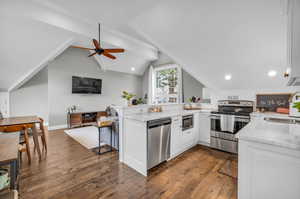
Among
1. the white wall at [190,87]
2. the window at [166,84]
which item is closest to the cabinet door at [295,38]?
the white wall at [190,87]

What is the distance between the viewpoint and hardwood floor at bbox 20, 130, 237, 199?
1.74 metres

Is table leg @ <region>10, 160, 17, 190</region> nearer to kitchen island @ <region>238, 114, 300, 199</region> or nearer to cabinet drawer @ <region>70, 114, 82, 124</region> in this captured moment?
kitchen island @ <region>238, 114, 300, 199</region>

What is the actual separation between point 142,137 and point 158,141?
0.34 metres

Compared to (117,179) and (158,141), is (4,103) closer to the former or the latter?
(117,179)

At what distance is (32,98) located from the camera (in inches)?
202

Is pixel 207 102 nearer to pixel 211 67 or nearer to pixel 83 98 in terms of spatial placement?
pixel 211 67

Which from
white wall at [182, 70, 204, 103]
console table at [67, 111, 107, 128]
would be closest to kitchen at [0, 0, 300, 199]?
white wall at [182, 70, 204, 103]

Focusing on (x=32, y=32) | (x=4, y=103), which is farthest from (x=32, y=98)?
(x=32, y=32)

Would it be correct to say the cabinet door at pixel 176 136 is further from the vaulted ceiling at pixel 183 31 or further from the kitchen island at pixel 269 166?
the vaulted ceiling at pixel 183 31

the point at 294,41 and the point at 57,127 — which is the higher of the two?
the point at 294,41

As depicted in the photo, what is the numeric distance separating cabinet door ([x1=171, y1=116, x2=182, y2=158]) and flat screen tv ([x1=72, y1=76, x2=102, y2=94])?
181 inches

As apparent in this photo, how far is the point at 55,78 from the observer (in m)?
5.11

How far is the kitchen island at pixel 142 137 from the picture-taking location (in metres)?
2.15

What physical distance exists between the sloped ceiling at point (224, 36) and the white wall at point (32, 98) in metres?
4.83
